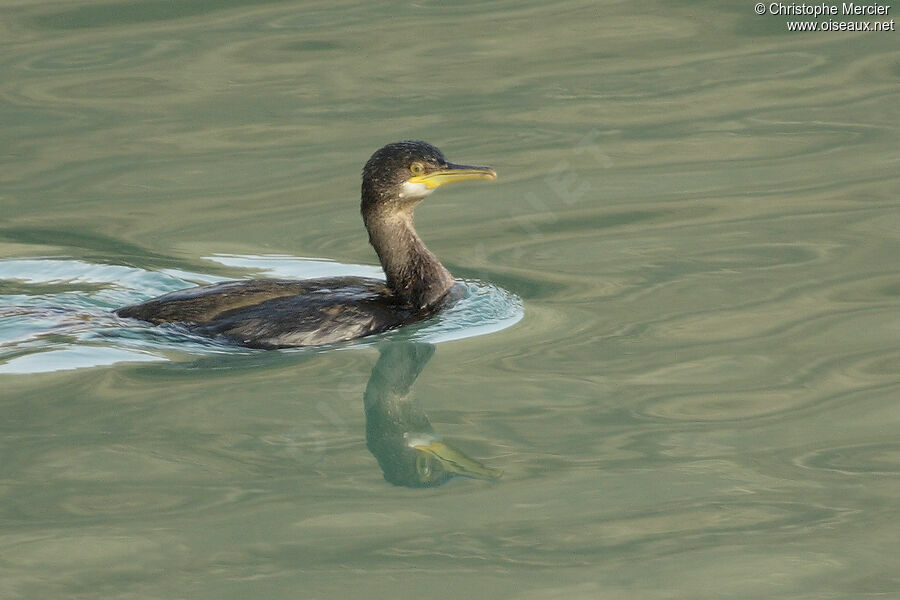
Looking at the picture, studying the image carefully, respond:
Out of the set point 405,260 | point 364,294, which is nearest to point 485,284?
point 405,260

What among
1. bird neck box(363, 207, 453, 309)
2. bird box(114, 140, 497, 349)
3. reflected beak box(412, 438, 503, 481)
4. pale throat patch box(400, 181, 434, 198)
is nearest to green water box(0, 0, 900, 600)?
reflected beak box(412, 438, 503, 481)

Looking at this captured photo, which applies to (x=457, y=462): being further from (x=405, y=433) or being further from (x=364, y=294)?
(x=364, y=294)

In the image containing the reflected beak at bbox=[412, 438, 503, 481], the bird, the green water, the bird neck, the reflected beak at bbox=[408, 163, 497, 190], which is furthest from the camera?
the bird neck

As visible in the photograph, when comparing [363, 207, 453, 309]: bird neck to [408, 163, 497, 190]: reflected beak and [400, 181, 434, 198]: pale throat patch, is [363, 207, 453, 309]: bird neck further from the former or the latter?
[408, 163, 497, 190]: reflected beak

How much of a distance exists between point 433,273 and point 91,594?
12.9ft

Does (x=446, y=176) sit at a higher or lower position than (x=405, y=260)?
higher

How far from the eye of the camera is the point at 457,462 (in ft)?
19.9

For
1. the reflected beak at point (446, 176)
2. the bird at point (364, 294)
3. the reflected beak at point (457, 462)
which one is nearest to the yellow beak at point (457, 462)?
the reflected beak at point (457, 462)

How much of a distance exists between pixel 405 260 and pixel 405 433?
2182mm

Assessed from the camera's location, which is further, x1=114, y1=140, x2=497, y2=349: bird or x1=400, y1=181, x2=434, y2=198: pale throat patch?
x1=400, y1=181, x2=434, y2=198: pale throat patch

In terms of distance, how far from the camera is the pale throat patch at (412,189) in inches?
334

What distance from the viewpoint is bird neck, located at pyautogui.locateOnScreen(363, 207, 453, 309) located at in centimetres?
848

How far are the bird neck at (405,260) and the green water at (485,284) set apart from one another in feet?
1.38

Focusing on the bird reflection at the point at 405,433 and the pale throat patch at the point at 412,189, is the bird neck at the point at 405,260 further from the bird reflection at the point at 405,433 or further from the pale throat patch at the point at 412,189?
the bird reflection at the point at 405,433
